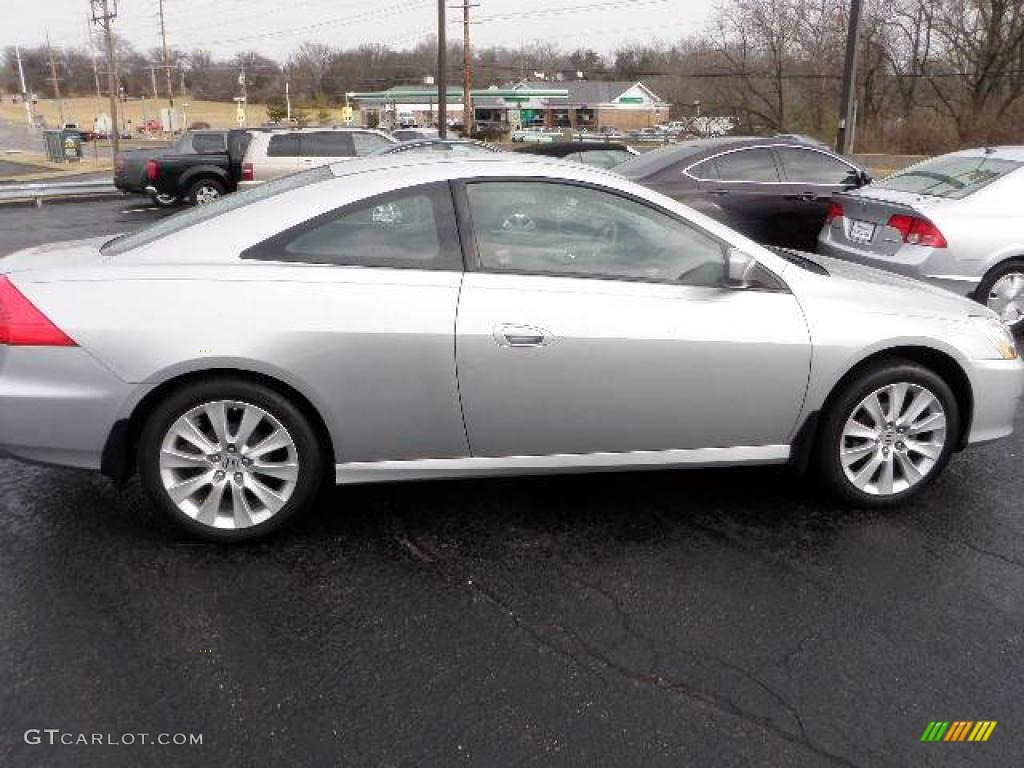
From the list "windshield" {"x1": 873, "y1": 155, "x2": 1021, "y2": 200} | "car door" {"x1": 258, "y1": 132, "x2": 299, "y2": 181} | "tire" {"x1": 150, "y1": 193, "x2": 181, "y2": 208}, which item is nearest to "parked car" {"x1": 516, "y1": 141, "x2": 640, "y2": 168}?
"car door" {"x1": 258, "y1": 132, "x2": 299, "y2": 181}

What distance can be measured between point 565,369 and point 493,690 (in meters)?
1.25

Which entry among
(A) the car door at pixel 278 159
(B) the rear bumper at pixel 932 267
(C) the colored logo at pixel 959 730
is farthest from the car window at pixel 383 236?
(A) the car door at pixel 278 159

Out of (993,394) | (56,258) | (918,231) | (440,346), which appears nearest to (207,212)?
(56,258)

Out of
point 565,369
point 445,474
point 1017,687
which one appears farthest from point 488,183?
point 1017,687

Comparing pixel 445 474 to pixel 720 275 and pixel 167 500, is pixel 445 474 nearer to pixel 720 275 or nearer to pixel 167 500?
pixel 167 500

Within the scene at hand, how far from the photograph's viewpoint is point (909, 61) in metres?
43.9

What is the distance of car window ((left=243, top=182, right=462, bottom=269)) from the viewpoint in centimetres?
322

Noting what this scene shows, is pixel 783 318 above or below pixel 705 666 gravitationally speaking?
above

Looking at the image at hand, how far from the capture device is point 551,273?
3.32 m

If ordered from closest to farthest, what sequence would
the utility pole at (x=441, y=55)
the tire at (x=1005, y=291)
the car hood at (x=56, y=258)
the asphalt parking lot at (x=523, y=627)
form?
the asphalt parking lot at (x=523, y=627) → the car hood at (x=56, y=258) → the tire at (x=1005, y=291) → the utility pole at (x=441, y=55)

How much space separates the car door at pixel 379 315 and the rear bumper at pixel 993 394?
2.28 m

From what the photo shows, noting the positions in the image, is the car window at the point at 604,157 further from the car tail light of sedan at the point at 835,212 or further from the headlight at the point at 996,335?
the headlight at the point at 996,335

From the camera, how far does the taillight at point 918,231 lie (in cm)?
612

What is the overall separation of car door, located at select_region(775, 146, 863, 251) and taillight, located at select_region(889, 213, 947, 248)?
2.46 m
